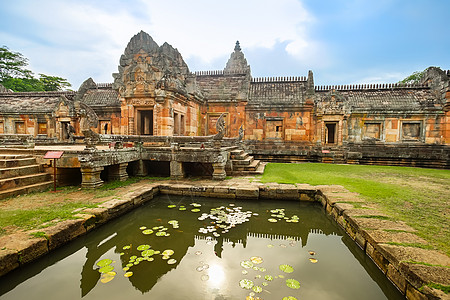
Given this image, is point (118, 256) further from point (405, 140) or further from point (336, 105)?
point (405, 140)

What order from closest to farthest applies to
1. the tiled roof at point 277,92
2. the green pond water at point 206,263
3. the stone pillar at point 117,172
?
the green pond water at point 206,263 → the stone pillar at point 117,172 → the tiled roof at point 277,92

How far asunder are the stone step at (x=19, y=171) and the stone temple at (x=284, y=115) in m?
5.81

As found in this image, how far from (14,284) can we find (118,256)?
1268 millimetres

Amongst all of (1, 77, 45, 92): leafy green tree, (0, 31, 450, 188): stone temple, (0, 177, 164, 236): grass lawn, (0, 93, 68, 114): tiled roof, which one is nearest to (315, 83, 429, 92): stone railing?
(0, 31, 450, 188): stone temple

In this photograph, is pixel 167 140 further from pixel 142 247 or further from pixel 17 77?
pixel 17 77

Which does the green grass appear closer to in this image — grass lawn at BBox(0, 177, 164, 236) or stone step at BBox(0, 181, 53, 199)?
grass lawn at BBox(0, 177, 164, 236)

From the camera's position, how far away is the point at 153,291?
2912 mm

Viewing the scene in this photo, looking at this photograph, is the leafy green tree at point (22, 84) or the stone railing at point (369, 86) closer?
the stone railing at point (369, 86)

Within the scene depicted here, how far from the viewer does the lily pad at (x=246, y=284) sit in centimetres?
297

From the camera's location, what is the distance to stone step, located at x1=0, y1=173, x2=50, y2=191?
18.1 ft

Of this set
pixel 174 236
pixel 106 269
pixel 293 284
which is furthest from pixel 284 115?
pixel 106 269

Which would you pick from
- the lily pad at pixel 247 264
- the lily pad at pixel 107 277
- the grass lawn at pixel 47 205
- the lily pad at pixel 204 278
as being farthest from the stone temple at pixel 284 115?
the lily pad at pixel 204 278

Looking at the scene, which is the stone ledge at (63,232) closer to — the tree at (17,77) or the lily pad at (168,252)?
→ the lily pad at (168,252)

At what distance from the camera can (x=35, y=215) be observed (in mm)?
4273
